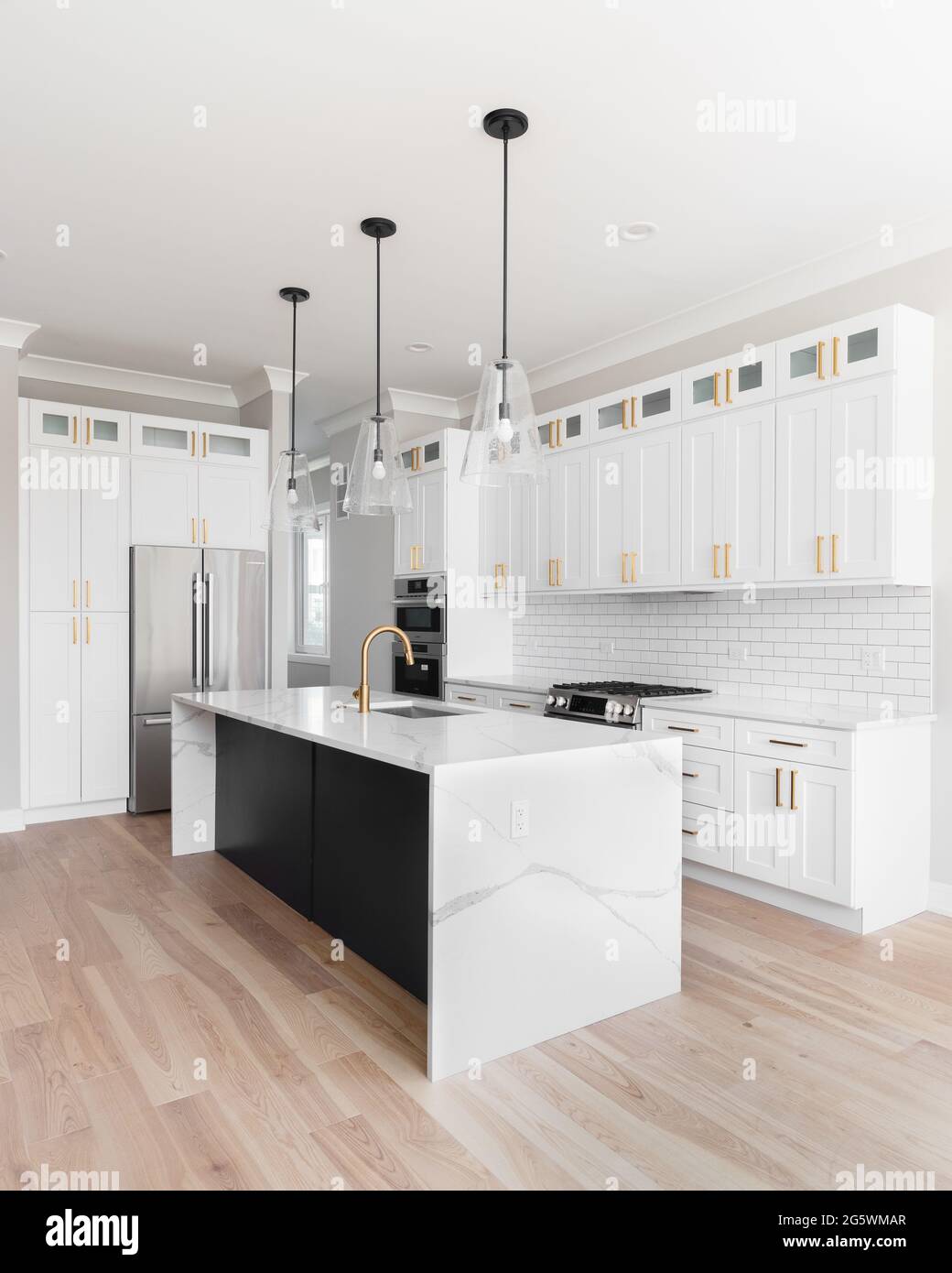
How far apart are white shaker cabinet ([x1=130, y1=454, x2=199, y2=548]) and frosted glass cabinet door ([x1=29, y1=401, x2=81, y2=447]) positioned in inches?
15.1

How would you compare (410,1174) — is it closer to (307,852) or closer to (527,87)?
(307,852)

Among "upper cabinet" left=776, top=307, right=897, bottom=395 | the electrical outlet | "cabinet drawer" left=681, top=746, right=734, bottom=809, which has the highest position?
"upper cabinet" left=776, top=307, right=897, bottom=395

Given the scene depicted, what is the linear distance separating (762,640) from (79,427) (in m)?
4.17

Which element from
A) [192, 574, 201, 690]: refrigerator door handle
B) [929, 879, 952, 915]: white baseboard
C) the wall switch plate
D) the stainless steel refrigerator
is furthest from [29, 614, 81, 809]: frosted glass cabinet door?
[929, 879, 952, 915]: white baseboard

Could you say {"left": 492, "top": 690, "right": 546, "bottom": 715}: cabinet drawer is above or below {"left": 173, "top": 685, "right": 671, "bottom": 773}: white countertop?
below

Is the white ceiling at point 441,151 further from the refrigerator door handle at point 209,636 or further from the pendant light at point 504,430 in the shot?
the refrigerator door handle at point 209,636

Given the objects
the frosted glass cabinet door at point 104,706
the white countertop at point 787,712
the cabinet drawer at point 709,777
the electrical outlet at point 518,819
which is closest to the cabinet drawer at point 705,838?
the cabinet drawer at point 709,777

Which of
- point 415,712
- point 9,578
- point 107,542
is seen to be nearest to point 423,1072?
point 415,712

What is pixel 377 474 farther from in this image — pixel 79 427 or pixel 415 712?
pixel 79 427

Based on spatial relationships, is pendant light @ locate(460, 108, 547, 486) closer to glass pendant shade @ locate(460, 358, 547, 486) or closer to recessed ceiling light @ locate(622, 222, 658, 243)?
glass pendant shade @ locate(460, 358, 547, 486)

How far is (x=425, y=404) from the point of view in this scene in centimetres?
636

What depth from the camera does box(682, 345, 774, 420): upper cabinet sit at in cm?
385

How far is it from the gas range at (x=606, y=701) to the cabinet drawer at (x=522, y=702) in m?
0.16

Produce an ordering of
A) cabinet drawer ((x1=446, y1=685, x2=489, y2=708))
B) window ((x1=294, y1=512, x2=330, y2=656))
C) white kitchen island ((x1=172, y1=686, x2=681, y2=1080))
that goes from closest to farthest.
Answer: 1. white kitchen island ((x1=172, y1=686, x2=681, y2=1080))
2. cabinet drawer ((x1=446, y1=685, x2=489, y2=708))
3. window ((x1=294, y1=512, x2=330, y2=656))
